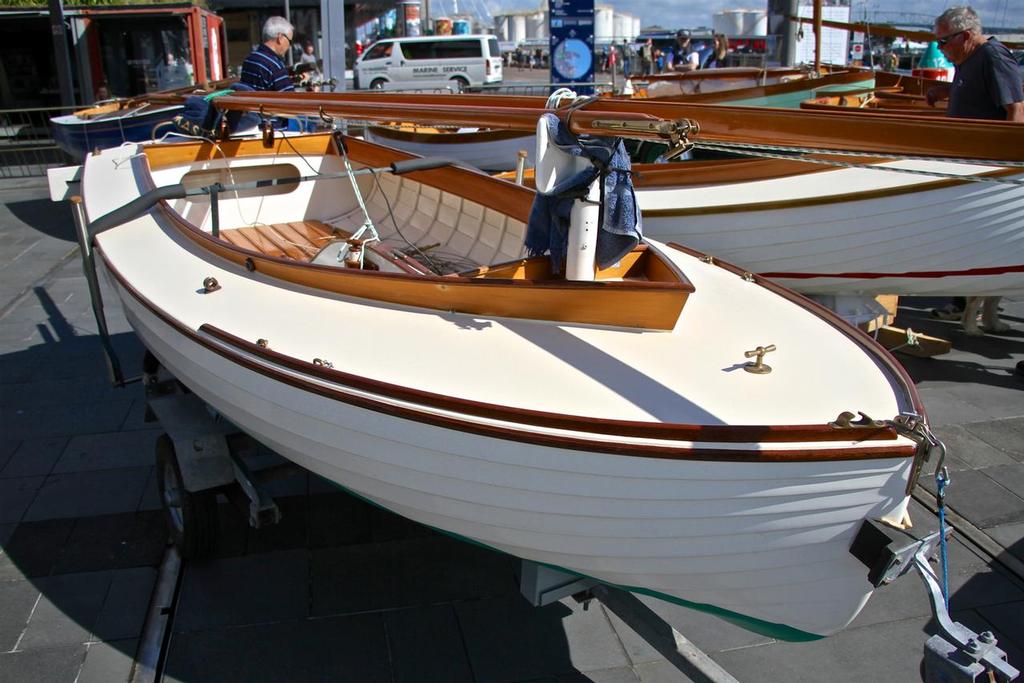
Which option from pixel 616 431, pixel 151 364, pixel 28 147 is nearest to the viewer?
pixel 616 431

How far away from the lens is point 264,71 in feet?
18.5

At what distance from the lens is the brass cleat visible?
94.7 inches

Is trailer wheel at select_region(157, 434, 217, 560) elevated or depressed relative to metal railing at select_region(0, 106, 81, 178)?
depressed

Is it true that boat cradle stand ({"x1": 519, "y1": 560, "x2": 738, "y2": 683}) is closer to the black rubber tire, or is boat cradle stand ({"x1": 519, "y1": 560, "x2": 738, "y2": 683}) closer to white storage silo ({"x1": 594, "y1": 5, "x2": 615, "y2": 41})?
the black rubber tire

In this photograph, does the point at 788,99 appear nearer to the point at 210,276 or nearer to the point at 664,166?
the point at 664,166

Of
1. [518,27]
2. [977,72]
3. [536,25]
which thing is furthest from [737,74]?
[536,25]

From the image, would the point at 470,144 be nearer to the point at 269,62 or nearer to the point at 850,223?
the point at 269,62

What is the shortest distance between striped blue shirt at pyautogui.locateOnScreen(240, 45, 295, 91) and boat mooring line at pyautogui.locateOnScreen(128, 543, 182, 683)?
3422 mm

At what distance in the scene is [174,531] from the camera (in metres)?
3.31

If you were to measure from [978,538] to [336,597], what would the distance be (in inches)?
101

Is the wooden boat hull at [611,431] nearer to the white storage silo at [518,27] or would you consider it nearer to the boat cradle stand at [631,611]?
the boat cradle stand at [631,611]

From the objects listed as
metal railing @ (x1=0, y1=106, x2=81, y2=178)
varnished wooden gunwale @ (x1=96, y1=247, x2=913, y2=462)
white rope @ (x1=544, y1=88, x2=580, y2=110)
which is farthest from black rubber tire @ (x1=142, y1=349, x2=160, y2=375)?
metal railing @ (x1=0, y1=106, x2=81, y2=178)

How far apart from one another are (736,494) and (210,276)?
Result: 2348 mm

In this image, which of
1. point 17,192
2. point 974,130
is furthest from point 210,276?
point 17,192
